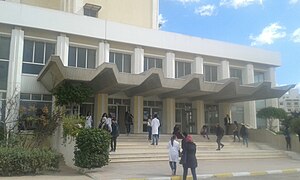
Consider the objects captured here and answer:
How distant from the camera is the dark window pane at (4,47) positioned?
72.9 ft

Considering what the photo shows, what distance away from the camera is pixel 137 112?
26188 mm

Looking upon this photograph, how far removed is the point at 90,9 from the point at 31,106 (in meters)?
12.4

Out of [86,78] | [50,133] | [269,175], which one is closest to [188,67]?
[86,78]

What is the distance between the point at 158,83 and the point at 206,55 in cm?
897

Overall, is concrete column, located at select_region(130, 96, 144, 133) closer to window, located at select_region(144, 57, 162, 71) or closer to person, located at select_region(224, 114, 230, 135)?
window, located at select_region(144, 57, 162, 71)

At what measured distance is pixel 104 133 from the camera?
13.6m

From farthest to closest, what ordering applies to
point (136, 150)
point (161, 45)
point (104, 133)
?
1. point (161, 45)
2. point (136, 150)
3. point (104, 133)

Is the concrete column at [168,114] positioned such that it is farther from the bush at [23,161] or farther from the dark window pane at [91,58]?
the bush at [23,161]

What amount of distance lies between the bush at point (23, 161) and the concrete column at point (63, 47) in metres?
11.3

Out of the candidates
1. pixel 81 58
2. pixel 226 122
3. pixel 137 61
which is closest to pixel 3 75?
pixel 81 58

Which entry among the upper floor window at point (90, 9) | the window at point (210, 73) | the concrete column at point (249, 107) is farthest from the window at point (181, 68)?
the upper floor window at point (90, 9)

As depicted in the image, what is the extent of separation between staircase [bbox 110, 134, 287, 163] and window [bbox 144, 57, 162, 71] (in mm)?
6663

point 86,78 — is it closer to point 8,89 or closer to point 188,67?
point 8,89

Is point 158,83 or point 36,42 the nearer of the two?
point 158,83
